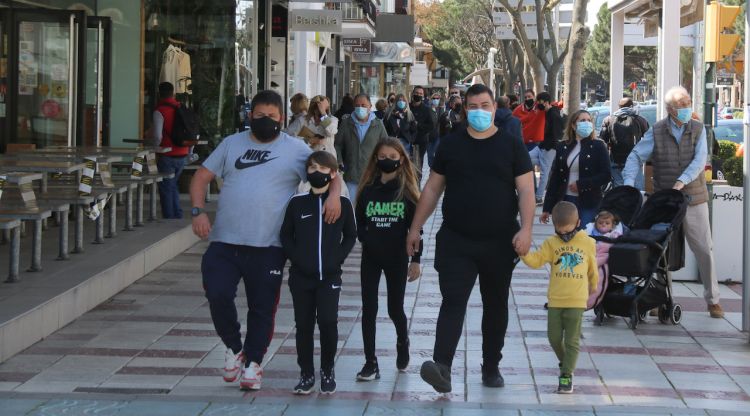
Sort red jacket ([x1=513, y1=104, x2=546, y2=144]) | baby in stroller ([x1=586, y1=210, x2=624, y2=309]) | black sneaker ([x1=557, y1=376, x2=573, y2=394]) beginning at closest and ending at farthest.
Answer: black sneaker ([x1=557, y1=376, x2=573, y2=394]) < baby in stroller ([x1=586, y1=210, x2=624, y2=309]) < red jacket ([x1=513, y1=104, x2=546, y2=144])

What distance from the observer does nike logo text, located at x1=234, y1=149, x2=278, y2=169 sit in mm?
7473

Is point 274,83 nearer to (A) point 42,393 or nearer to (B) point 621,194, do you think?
(B) point 621,194

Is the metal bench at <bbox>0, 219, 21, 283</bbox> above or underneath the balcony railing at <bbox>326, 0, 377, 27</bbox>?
underneath

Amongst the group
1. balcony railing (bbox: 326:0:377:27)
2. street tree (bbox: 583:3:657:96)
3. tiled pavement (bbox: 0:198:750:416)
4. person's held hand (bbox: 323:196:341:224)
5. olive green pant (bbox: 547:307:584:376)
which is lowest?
tiled pavement (bbox: 0:198:750:416)

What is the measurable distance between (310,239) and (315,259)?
12 centimetres

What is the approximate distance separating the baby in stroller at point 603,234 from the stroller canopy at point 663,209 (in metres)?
0.20

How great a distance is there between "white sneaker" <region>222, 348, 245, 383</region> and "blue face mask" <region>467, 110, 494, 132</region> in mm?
1951

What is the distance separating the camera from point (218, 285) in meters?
7.46

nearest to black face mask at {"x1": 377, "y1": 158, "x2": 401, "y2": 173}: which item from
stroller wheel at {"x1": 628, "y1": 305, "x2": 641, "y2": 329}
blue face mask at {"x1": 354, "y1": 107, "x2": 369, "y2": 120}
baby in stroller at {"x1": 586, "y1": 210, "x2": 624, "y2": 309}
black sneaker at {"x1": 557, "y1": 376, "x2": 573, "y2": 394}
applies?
black sneaker at {"x1": 557, "y1": 376, "x2": 573, "y2": 394}

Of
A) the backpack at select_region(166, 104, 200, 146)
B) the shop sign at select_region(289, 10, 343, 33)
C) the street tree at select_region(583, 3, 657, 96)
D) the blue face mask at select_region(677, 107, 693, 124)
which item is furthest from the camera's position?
the street tree at select_region(583, 3, 657, 96)

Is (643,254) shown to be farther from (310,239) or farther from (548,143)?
(548,143)

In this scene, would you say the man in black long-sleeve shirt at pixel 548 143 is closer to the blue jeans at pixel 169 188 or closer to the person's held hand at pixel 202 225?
the blue jeans at pixel 169 188

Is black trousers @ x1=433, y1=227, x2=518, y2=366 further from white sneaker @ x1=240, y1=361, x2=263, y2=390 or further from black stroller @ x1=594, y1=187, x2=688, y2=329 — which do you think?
black stroller @ x1=594, y1=187, x2=688, y2=329

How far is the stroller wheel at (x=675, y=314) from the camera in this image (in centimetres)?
1029
